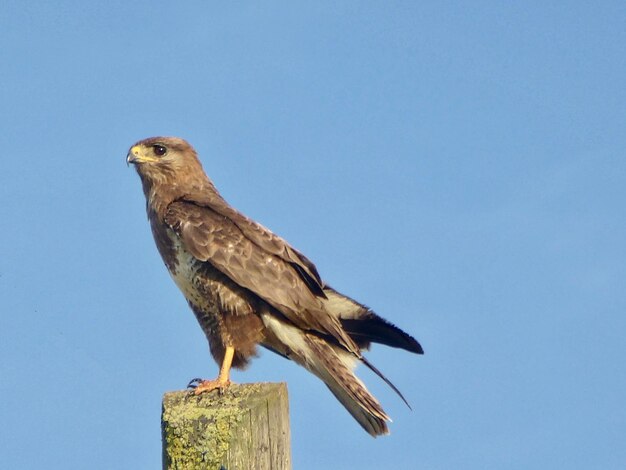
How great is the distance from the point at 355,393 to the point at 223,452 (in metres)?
2.31

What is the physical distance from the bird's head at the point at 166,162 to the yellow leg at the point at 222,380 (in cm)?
163

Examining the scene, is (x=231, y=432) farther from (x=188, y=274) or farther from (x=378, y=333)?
(x=188, y=274)

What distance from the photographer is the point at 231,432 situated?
3908 mm

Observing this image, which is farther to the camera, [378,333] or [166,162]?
[166,162]

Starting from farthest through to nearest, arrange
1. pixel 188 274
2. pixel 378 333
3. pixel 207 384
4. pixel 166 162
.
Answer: pixel 166 162, pixel 188 274, pixel 378 333, pixel 207 384

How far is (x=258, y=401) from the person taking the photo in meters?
4.07

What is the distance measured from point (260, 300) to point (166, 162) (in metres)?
1.54

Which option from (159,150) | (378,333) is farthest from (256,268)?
(159,150)

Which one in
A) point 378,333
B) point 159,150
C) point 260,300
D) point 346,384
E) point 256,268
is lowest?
point 346,384

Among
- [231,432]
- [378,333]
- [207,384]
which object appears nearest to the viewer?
[231,432]

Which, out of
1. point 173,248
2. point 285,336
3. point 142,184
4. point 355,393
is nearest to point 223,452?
point 355,393

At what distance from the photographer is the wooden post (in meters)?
3.86

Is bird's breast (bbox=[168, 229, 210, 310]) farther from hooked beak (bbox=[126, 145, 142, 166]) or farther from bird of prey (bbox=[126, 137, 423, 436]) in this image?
hooked beak (bbox=[126, 145, 142, 166])

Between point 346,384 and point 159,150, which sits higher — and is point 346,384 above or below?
below
